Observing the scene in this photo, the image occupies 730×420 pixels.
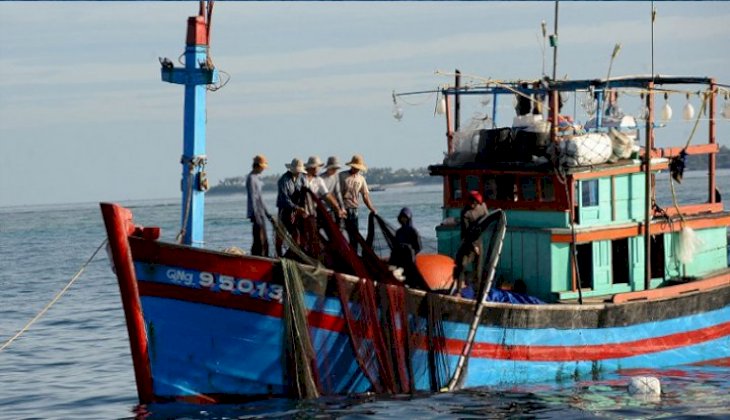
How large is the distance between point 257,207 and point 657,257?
732cm

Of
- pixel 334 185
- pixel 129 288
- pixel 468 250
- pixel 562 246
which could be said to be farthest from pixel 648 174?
pixel 129 288

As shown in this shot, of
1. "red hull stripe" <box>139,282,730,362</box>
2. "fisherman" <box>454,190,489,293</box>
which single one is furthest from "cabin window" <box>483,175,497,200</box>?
"red hull stripe" <box>139,282,730,362</box>

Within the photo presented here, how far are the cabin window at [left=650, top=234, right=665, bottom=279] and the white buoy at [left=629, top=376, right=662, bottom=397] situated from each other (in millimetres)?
3103

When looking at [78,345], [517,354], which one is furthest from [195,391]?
[78,345]

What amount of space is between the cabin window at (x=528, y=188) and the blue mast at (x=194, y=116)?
532 centimetres

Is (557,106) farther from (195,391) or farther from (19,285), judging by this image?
(19,285)

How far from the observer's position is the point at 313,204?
18484 mm

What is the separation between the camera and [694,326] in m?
21.4

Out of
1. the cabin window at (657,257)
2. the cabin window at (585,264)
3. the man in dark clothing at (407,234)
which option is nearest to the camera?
the man in dark clothing at (407,234)

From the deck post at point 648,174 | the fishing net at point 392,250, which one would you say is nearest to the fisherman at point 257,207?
the fishing net at point 392,250

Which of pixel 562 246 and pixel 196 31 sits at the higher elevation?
pixel 196 31

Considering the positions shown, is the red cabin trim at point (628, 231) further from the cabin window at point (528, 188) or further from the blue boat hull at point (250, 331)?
the blue boat hull at point (250, 331)

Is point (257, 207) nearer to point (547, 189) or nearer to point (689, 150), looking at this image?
point (547, 189)

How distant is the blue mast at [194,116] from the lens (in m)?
18.4
